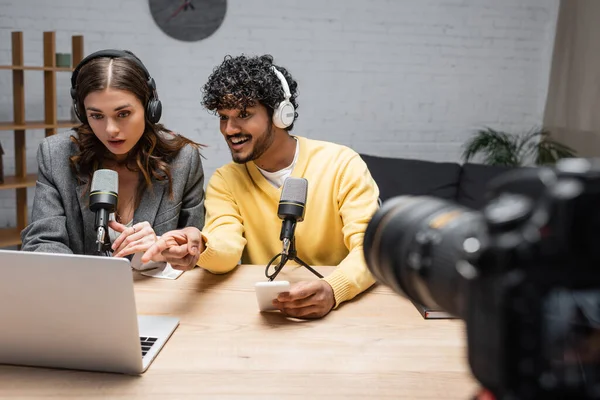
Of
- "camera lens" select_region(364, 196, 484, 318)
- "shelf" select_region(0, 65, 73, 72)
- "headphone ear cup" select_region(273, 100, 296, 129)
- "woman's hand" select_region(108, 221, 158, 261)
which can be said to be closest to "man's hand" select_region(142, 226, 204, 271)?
"woman's hand" select_region(108, 221, 158, 261)

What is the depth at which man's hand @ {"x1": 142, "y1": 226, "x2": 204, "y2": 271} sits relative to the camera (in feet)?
4.44

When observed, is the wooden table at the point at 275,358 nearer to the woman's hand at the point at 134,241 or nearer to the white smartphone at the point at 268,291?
the white smartphone at the point at 268,291

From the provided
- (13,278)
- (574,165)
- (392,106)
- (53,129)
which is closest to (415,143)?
(392,106)

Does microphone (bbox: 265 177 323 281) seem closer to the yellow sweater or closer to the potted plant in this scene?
the yellow sweater

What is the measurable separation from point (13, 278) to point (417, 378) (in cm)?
70

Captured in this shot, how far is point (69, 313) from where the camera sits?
3.36ft

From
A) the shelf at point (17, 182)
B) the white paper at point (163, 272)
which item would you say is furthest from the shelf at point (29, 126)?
the white paper at point (163, 272)

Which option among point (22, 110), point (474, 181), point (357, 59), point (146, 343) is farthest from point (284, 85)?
point (357, 59)

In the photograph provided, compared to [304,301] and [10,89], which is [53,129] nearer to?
[10,89]

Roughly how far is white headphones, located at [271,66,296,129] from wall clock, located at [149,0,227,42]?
209 cm

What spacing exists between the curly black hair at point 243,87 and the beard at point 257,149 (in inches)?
2.9

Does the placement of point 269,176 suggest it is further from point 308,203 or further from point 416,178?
point 416,178

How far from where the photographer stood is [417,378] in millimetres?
1086

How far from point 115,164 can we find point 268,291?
2.44 ft
